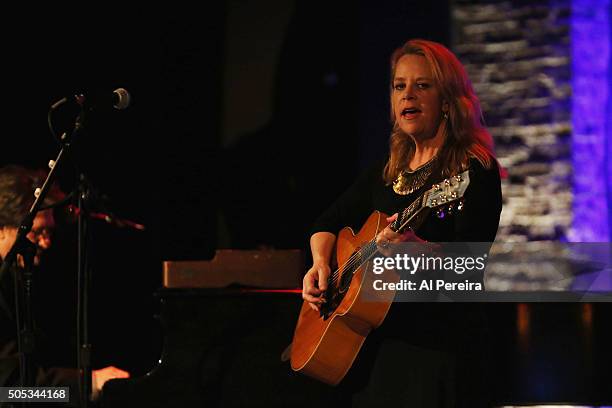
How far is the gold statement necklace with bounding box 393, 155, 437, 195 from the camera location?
280cm

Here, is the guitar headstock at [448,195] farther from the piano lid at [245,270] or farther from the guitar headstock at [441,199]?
the piano lid at [245,270]

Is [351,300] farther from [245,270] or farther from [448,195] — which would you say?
[245,270]

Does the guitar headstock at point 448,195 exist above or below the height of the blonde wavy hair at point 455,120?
below

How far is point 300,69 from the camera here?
602cm

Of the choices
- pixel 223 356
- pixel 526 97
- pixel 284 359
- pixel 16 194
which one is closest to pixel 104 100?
pixel 16 194

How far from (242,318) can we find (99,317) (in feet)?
4.98

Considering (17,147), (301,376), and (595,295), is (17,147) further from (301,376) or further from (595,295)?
(595,295)

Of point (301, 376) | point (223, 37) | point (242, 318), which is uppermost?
point (223, 37)

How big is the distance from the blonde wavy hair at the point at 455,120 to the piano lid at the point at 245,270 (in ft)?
2.82

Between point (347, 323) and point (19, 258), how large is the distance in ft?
5.55

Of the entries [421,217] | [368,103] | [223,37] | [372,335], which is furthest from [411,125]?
[223,37]

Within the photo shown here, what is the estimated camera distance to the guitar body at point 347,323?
2770 mm

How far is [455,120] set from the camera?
2.80m

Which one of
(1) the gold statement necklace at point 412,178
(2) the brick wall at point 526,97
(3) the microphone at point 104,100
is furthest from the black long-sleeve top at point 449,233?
(2) the brick wall at point 526,97
